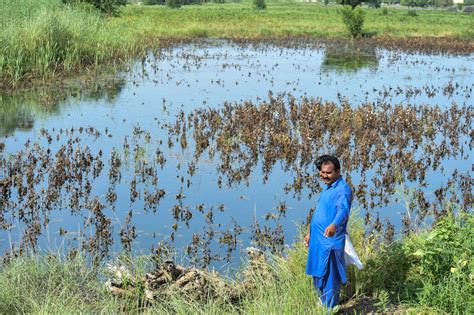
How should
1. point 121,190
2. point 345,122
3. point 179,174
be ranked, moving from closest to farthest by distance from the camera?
point 121,190 < point 179,174 < point 345,122

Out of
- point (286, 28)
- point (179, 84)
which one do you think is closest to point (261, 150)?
point (179, 84)

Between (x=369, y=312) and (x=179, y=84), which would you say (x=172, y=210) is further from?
(x=179, y=84)

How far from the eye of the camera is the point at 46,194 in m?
9.83

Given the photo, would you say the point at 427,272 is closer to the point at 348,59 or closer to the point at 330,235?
the point at 330,235

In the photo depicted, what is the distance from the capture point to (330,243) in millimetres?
5676

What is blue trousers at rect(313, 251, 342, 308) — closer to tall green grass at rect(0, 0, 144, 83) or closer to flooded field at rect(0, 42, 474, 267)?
Result: flooded field at rect(0, 42, 474, 267)

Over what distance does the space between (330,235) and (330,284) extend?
0.46m

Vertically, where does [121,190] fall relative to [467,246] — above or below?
below

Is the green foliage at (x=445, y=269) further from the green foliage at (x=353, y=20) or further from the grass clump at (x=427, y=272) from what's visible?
the green foliage at (x=353, y=20)

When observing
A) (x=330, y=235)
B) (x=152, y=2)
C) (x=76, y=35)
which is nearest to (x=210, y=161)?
(x=330, y=235)

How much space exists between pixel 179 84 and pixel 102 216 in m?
12.1

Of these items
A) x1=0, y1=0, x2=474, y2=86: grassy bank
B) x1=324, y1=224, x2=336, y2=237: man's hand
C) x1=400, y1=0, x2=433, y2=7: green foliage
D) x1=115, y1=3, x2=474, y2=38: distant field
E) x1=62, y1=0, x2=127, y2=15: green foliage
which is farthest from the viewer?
x1=400, y1=0, x2=433, y2=7: green foliage

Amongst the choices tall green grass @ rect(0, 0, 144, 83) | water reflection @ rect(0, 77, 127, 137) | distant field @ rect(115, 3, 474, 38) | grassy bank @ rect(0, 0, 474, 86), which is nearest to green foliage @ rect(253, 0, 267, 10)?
distant field @ rect(115, 3, 474, 38)

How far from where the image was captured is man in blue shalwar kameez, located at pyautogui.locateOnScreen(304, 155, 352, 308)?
5.62 meters
